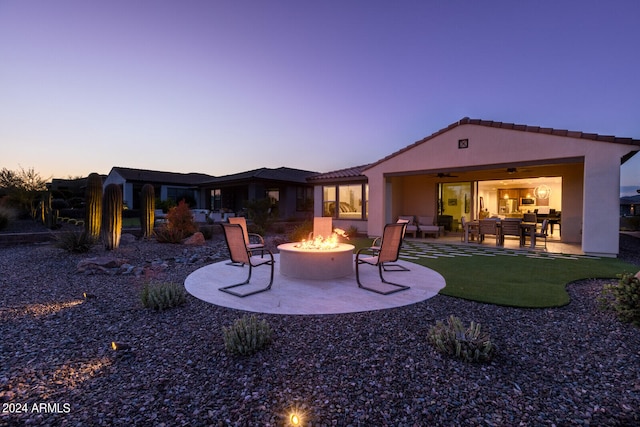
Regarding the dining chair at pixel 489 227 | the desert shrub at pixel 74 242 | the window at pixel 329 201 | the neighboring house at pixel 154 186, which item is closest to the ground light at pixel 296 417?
the desert shrub at pixel 74 242

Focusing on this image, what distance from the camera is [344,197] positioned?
1488 cm

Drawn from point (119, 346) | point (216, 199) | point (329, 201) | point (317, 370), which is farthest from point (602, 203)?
point (216, 199)

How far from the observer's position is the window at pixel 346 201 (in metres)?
14.1

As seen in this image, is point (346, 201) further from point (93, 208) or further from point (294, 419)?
point (294, 419)

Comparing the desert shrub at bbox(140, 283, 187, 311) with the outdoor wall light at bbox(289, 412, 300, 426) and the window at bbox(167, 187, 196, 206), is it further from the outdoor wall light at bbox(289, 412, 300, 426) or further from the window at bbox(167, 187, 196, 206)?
the window at bbox(167, 187, 196, 206)

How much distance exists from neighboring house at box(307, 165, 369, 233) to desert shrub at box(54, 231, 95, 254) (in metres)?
9.96

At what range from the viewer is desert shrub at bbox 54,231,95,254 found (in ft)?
24.8

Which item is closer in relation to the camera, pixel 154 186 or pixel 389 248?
pixel 389 248

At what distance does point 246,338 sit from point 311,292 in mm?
2003

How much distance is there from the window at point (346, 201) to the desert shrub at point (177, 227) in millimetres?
6804

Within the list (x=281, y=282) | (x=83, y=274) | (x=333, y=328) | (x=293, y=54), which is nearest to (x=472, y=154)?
(x=293, y=54)

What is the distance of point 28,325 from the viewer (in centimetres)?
356

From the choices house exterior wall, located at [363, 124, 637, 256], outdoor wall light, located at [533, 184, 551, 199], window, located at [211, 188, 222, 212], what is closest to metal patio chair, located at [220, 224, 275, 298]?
house exterior wall, located at [363, 124, 637, 256]

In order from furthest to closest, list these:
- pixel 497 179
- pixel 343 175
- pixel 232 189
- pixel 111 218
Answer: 1. pixel 232 189
2. pixel 343 175
3. pixel 497 179
4. pixel 111 218
